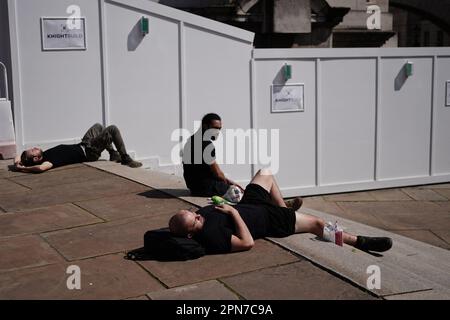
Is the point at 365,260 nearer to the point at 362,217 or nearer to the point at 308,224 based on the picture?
the point at 308,224

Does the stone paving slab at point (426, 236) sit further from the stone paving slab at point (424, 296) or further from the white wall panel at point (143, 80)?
the stone paving slab at point (424, 296)

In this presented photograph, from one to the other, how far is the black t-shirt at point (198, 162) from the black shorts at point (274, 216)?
4.36 feet

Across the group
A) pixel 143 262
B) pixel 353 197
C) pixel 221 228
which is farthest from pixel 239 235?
pixel 353 197

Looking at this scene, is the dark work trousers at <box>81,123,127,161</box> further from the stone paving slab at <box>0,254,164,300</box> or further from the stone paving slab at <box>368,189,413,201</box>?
the stone paving slab at <box>368,189,413,201</box>

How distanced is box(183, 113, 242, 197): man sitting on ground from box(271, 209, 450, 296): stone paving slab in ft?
5.75

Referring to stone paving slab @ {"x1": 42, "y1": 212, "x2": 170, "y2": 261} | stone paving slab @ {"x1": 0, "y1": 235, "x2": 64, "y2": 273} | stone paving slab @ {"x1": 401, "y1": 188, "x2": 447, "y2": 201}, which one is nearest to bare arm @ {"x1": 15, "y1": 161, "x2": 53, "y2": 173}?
stone paving slab @ {"x1": 42, "y1": 212, "x2": 170, "y2": 261}

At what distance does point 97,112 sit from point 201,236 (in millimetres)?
5832

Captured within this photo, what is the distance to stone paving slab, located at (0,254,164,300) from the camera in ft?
14.9

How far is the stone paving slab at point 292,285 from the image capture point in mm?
4434

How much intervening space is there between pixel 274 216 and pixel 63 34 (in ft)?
19.5

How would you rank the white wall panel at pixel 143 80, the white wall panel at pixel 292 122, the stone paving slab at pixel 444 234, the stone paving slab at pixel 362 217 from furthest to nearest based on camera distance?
the white wall panel at pixel 292 122, the white wall panel at pixel 143 80, the stone paving slab at pixel 362 217, the stone paving slab at pixel 444 234

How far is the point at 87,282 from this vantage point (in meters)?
4.79

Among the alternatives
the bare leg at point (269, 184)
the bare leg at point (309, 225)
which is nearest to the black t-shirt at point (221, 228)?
the bare leg at point (309, 225)

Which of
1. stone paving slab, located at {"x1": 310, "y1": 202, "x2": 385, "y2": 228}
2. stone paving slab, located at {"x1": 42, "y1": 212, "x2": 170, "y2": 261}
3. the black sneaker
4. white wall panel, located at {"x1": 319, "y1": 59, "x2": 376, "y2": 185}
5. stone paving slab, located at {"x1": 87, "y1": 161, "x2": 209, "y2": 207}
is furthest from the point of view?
white wall panel, located at {"x1": 319, "y1": 59, "x2": 376, "y2": 185}
